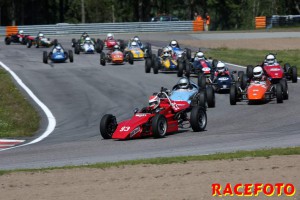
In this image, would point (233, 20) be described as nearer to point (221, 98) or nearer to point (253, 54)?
point (253, 54)

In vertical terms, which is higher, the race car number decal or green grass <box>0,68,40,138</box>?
the race car number decal

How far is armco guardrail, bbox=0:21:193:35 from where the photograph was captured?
6241cm

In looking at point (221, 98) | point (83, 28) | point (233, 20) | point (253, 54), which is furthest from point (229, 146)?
point (233, 20)

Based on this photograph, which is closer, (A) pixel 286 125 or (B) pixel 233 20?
(A) pixel 286 125

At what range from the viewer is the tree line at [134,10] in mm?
90188

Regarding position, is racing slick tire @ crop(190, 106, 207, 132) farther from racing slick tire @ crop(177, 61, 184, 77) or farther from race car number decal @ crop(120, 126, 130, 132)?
racing slick tire @ crop(177, 61, 184, 77)

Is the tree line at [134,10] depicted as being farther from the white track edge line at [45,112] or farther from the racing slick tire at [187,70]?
the racing slick tire at [187,70]

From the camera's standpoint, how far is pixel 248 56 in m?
43.0

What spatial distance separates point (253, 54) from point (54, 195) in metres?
34.4

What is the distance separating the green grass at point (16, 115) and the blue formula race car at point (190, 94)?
4.26 m

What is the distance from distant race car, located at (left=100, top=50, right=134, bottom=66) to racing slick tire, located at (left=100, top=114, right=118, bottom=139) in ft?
66.7

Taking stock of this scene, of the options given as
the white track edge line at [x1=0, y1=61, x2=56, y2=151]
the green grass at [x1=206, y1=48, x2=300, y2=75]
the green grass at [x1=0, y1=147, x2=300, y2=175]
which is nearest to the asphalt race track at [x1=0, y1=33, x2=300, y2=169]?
the white track edge line at [x1=0, y1=61, x2=56, y2=151]

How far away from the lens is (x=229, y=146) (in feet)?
52.7

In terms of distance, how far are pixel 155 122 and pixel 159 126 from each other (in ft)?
0.94
